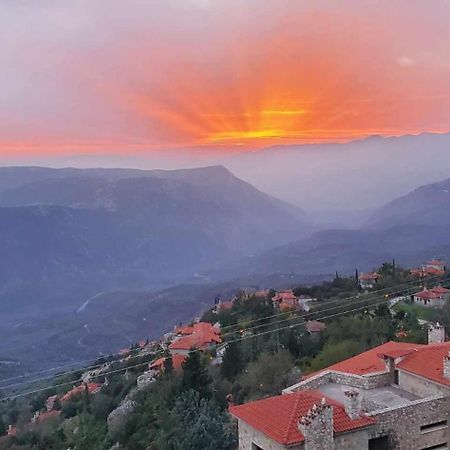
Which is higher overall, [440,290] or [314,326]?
[440,290]

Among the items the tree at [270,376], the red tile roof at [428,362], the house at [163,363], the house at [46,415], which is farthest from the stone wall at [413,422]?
the house at [46,415]

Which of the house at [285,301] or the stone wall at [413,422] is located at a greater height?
the stone wall at [413,422]

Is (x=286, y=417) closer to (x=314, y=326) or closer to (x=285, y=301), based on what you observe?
(x=314, y=326)

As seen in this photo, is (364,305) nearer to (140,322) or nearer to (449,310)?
(449,310)

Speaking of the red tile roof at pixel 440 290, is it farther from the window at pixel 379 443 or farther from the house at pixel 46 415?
the window at pixel 379 443

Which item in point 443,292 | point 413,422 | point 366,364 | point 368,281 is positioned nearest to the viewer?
point 413,422

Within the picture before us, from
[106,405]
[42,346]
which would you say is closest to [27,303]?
[42,346]

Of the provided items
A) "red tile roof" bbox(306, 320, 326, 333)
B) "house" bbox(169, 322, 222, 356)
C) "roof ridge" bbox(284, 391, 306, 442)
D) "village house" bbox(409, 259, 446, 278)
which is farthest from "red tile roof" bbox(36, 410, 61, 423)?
"village house" bbox(409, 259, 446, 278)

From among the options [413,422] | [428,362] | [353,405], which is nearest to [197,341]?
[428,362]
